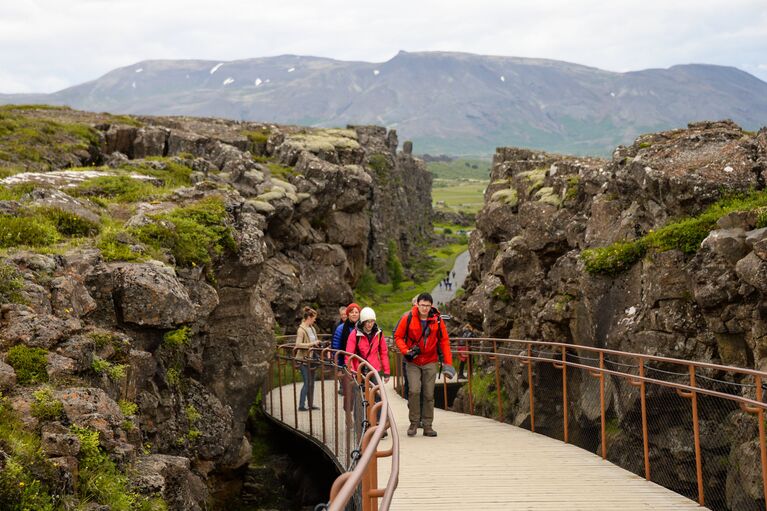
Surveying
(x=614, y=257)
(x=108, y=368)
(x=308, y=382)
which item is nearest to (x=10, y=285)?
(x=108, y=368)

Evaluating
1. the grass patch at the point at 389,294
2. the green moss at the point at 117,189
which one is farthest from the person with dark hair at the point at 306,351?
the grass patch at the point at 389,294

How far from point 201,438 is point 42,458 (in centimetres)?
920

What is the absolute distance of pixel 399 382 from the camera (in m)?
26.5

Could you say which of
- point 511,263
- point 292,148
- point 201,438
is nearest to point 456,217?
point 292,148

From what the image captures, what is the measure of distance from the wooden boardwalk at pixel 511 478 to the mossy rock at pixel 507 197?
19.8 m

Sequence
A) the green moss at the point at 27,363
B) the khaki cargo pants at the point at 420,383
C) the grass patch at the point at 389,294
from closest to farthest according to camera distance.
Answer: the green moss at the point at 27,363, the khaki cargo pants at the point at 420,383, the grass patch at the point at 389,294

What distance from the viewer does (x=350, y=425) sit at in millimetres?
14680

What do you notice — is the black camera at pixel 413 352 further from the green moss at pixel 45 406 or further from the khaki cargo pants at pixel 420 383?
the green moss at pixel 45 406

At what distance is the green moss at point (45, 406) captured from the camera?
10.2m

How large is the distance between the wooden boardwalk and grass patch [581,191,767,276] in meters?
6.07

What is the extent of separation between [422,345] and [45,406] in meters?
6.41

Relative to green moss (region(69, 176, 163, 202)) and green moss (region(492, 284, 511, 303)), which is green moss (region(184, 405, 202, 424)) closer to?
green moss (region(69, 176, 163, 202))

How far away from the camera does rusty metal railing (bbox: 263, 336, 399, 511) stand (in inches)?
221

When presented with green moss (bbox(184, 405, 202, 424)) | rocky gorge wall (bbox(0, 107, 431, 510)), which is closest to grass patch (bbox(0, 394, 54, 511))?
rocky gorge wall (bbox(0, 107, 431, 510))
